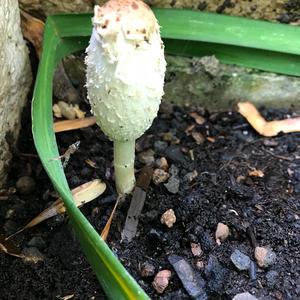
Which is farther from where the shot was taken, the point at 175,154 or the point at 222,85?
the point at 222,85

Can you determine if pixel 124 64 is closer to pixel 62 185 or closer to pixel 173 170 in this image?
pixel 62 185

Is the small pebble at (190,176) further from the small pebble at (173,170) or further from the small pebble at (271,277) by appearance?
the small pebble at (271,277)

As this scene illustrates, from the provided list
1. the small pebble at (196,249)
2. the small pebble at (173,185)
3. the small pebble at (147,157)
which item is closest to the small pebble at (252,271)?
the small pebble at (196,249)

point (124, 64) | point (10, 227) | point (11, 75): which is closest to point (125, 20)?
point (124, 64)

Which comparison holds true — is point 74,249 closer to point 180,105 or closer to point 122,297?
point 122,297

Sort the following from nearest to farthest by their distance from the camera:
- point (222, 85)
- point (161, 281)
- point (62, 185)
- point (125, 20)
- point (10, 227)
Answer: point (125, 20) → point (62, 185) → point (161, 281) → point (10, 227) → point (222, 85)
